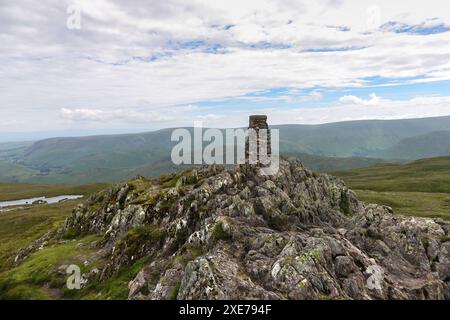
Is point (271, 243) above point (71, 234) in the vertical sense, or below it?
above

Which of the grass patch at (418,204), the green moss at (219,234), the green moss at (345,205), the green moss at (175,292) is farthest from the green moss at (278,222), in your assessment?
the grass patch at (418,204)

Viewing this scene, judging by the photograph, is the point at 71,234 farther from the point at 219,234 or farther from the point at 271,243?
the point at 271,243

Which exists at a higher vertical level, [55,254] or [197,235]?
[197,235]

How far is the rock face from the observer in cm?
3044

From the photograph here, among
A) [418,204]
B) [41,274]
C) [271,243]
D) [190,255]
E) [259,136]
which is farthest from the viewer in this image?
[418,204]

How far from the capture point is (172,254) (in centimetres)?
4212

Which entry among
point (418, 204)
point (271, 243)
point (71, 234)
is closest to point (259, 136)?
point (271, 243)

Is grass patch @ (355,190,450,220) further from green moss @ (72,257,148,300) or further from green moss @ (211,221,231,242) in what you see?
green moss @ (72,257,148,300)

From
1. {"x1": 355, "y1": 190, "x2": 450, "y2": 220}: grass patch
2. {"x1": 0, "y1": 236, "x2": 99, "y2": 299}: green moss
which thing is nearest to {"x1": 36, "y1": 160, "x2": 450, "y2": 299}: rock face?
Result: {"x1": 0, "y1": 236, "x2": 99, "y2": 299}: green moss

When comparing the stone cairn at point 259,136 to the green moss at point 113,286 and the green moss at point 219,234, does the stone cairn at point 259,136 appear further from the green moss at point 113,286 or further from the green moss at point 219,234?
the green moss at point 113,286

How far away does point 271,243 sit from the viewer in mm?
36344
